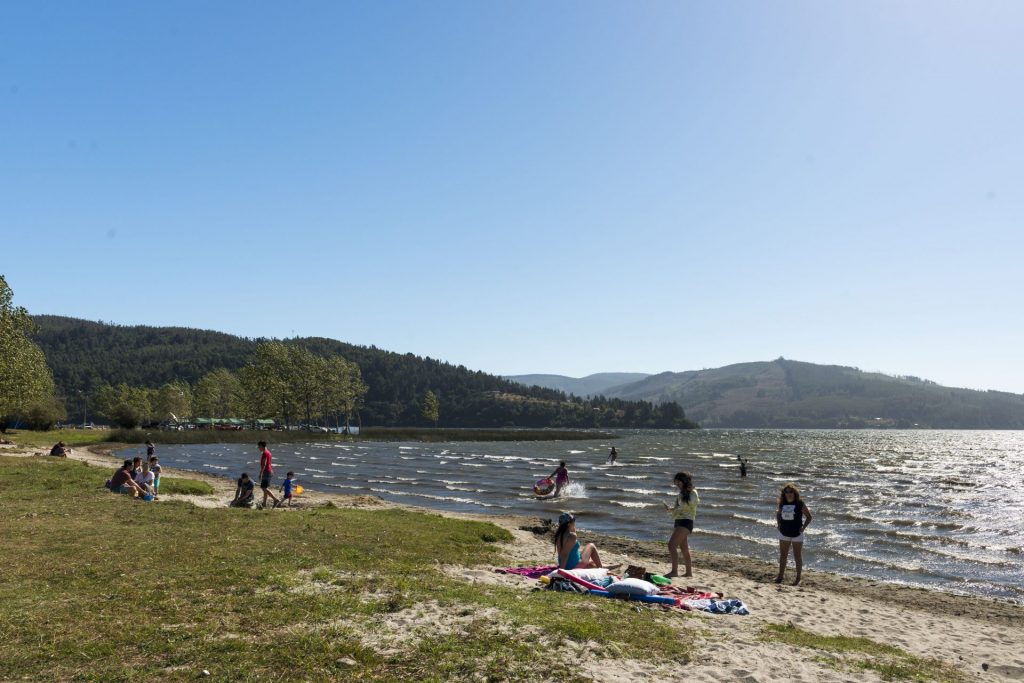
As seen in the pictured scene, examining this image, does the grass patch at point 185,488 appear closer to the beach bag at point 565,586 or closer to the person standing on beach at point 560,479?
the person standing on beach at point 560,479

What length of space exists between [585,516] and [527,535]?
9.57 m

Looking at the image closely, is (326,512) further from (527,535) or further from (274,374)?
(274,374)

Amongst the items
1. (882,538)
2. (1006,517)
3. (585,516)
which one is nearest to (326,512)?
(585,516)

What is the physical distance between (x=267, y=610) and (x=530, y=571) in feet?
24.0

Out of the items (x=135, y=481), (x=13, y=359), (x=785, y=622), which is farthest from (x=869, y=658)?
(x=13, y=359)

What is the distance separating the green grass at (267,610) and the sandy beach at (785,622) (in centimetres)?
41

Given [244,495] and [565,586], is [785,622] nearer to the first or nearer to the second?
[565,586]

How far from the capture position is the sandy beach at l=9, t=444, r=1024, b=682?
966cm

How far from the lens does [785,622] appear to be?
13852 mm

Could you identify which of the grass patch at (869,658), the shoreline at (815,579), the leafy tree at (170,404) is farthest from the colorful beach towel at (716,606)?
the leafy tree at (170,404)

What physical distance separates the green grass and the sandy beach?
408mm

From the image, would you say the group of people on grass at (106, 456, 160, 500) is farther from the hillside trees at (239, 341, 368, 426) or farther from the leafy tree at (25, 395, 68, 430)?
the hillside trees at (239, 341, 368, 426)

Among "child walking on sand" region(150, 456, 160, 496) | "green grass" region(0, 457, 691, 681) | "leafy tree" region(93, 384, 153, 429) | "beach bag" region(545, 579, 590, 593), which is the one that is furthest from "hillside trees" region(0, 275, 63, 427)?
"beach bag" region(545, 579, 590, 593)

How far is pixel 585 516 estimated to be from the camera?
34.5 metres
